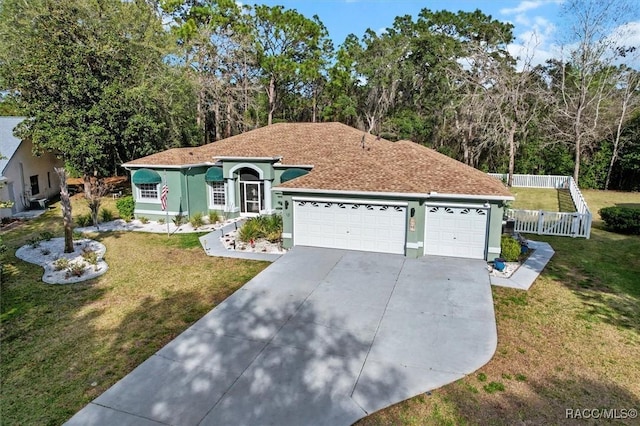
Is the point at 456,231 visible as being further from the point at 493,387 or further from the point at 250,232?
the point at 250,232

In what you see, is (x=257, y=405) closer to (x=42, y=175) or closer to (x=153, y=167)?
(x=153, y=167)

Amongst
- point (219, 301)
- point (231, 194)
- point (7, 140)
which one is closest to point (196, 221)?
point (231, 194)

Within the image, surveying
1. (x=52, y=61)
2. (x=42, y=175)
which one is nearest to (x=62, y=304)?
(x=52, y=61)

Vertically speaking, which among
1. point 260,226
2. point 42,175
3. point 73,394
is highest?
point 42,175

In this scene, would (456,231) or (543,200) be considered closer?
(456,231)

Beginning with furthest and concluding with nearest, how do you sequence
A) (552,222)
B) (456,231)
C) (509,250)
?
(552,222), (456,231), (509,250)

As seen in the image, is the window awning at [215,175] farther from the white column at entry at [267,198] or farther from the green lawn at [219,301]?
the green lawn at [219,301]
